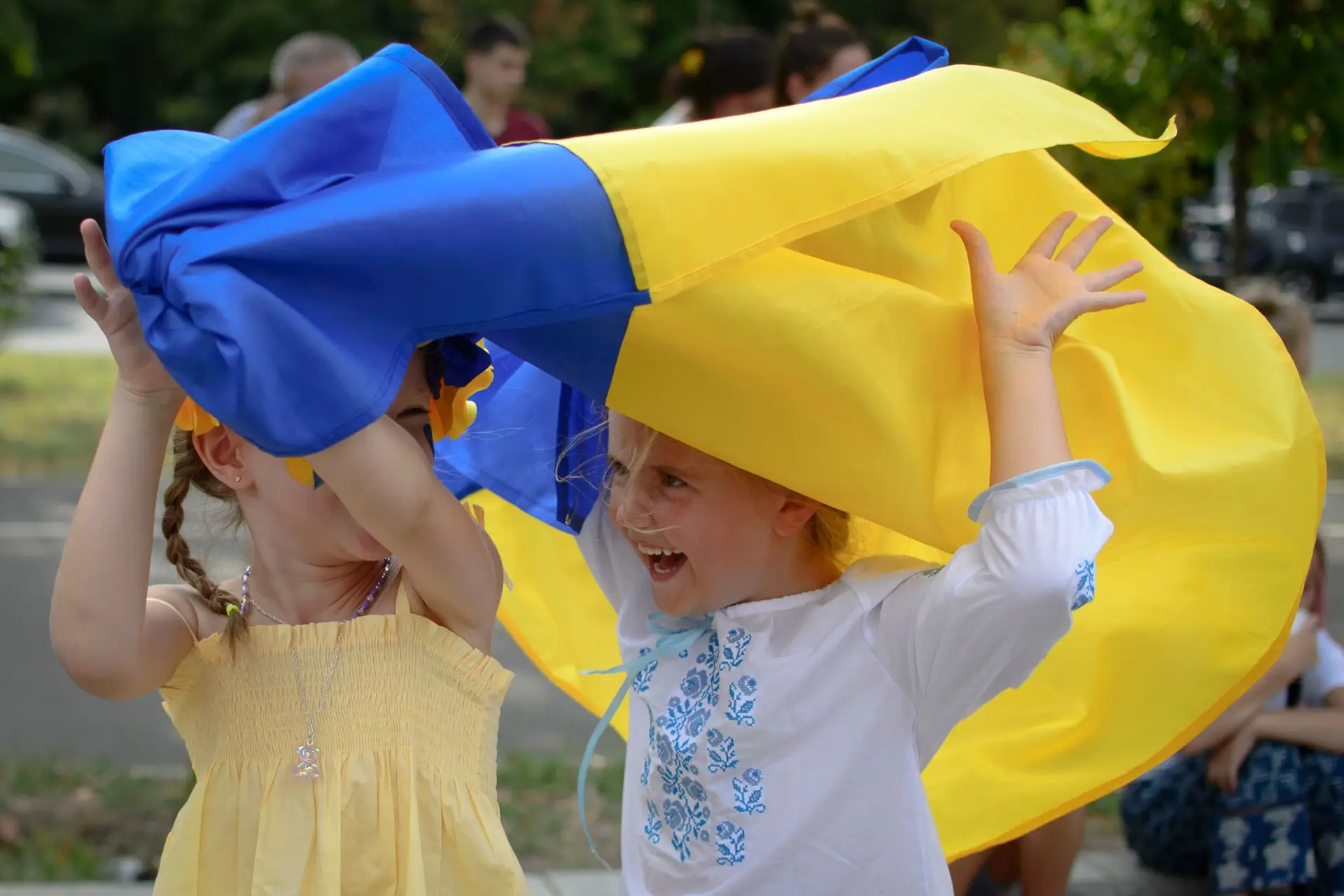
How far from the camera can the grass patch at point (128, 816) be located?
12.8 feet

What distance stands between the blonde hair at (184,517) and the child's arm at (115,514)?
15 cm

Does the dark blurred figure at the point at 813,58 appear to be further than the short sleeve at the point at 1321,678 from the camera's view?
Yes

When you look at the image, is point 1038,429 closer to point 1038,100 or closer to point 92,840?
point 1038,100

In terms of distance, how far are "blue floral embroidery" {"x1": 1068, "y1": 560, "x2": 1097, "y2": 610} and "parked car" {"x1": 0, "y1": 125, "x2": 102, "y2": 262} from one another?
21.5 m

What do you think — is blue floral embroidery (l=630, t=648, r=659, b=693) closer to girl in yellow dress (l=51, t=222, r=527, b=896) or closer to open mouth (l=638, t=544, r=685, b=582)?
open mouth (l=638, t=544, r=685, b=582)

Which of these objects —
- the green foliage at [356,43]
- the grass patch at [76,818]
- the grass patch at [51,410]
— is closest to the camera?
the grass patch at [76,818]

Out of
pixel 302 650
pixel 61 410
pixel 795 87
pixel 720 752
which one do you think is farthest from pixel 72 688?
pixel 61 410

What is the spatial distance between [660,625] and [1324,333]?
1827 centimetres

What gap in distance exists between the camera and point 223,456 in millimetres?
1975

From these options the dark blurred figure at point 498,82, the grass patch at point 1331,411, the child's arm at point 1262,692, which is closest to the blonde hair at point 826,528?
the child's arm at point 1262,692

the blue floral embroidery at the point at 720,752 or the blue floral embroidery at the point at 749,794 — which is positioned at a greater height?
the blue floral embroidery at the point at 720,752

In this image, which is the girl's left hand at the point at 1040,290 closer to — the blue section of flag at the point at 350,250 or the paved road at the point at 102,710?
the blue section of flag at the point at 350,250

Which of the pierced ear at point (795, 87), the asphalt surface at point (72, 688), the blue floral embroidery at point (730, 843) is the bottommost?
the asphalt surface at point (72, 688)

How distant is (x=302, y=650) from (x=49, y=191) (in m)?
21.6
